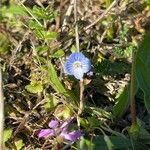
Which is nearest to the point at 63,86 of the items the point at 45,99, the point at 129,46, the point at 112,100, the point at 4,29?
the point at 45,99

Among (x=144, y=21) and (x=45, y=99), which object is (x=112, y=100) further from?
(x=144, y=21)

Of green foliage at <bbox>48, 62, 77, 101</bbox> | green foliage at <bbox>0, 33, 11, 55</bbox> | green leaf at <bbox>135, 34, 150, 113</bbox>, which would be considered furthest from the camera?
green foliage at <bbox>0, 33, 11, 55</bbox>

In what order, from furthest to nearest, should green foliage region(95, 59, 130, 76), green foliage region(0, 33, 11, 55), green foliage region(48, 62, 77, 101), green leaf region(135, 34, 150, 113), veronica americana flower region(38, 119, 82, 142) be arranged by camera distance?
green foliage region(0, 33, 11, 55) → green foliage region(95, 59, 130, 76) → green foliage region(48, 62, 77, 101) → veronica americana flower region(38, 119, 82, 142) → green leaf region(135, 34, 150, 113)

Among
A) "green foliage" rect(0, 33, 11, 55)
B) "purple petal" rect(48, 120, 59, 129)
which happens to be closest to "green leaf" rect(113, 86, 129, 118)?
"purple petal" rect(48, 120, 59, 129)

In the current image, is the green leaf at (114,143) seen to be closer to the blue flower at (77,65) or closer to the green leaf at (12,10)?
the blue flower at (77,65)

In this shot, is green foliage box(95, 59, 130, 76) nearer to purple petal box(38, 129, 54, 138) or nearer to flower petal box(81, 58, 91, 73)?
flower petal box(81, 58, 91, 73)

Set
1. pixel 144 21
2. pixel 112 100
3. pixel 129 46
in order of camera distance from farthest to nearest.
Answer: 1. pixel 144 21
2. pixel 129 46
3. pixel 112 100

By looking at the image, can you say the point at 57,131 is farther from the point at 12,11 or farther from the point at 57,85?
the point at 12,11
